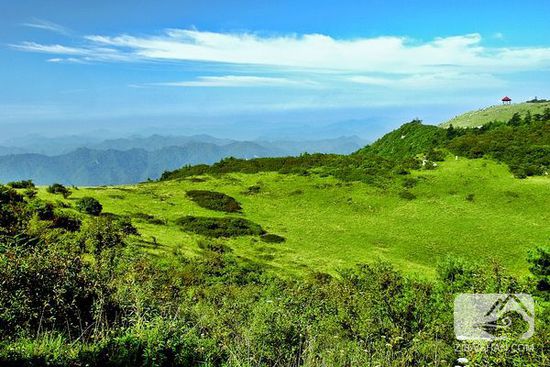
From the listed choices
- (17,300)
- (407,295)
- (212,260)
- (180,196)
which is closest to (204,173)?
(180,196)

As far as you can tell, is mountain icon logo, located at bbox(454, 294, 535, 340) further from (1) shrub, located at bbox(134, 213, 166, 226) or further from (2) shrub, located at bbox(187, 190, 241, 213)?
(2) shrub, located at bbox(187, 190, 241, 213)

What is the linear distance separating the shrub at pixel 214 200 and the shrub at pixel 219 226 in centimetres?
447

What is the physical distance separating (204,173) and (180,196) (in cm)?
1333

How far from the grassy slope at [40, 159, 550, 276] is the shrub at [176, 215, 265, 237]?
120cm

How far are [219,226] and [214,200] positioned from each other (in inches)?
330

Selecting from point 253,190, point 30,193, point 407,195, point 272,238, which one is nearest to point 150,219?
point 30,193

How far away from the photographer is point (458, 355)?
1507cm

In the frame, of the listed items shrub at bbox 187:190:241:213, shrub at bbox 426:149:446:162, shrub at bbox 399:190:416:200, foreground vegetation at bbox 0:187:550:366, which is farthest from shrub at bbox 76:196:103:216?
shrub at bbox 426:149:446:162

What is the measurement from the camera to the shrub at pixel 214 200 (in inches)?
1772

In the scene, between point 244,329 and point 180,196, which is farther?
point 180,196

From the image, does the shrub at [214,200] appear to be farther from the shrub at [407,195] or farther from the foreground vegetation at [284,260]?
the shrub at [407,195]

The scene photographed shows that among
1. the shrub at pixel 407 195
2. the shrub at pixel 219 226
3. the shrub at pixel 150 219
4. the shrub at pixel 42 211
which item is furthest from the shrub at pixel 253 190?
the shrub at pixel 42 211

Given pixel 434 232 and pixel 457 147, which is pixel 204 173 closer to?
pixel 434 232

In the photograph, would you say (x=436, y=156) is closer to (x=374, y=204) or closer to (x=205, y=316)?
(x=374, y=204)
